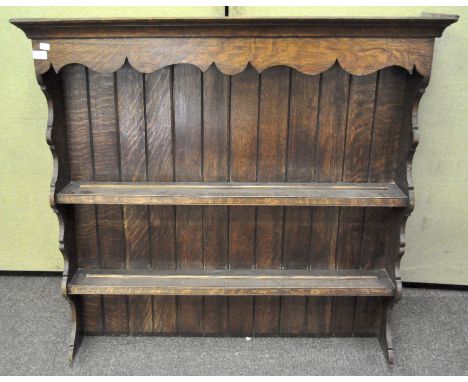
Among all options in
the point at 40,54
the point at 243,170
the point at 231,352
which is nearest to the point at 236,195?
the point at 243,170

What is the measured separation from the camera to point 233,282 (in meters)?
1.93

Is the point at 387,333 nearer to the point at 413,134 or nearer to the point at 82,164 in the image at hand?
the point at 413,134

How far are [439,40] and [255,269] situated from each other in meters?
1.33

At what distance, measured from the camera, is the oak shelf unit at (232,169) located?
61.8 inches

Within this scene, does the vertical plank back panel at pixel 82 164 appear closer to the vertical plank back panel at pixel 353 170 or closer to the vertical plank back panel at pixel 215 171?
the vertical plank back panel at pixel 215 171

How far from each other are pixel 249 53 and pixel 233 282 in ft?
3.11

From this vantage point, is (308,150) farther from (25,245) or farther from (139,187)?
(25,245)

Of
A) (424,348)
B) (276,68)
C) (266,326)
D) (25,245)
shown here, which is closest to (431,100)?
(276,68)

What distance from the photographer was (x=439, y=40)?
2.03m

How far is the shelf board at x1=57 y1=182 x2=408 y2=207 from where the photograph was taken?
1.75 m

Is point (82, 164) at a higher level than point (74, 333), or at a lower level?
higher

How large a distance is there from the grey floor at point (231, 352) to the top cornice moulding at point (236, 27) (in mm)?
1330

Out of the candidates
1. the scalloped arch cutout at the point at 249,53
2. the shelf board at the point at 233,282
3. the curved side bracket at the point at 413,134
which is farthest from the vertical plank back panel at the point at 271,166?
the curved side bracket at the point at 413,134

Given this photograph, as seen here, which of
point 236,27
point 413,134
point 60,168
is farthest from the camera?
point 60,168
